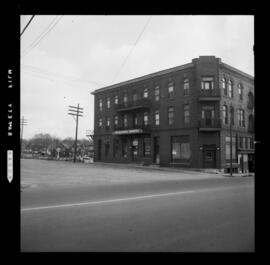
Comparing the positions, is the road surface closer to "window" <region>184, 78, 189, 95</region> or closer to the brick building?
the brick building

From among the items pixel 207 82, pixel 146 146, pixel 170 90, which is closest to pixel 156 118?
pixel 146 146

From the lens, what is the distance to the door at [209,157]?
32719mm

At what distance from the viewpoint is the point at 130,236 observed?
5215mm

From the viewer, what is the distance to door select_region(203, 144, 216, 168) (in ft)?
107

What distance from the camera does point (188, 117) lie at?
34500 mm

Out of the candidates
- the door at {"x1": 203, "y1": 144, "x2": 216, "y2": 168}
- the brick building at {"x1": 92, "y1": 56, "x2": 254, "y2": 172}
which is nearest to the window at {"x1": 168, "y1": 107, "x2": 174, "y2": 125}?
the brick building at {"x1": 92, "y1": 56, "x2": 254, "y2": 172}

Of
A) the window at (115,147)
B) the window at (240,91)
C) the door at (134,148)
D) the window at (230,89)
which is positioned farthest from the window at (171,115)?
the window at (115,147)

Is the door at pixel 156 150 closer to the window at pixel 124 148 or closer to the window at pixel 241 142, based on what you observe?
the window at pixel 124 148

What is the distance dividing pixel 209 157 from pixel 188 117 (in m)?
5.26
